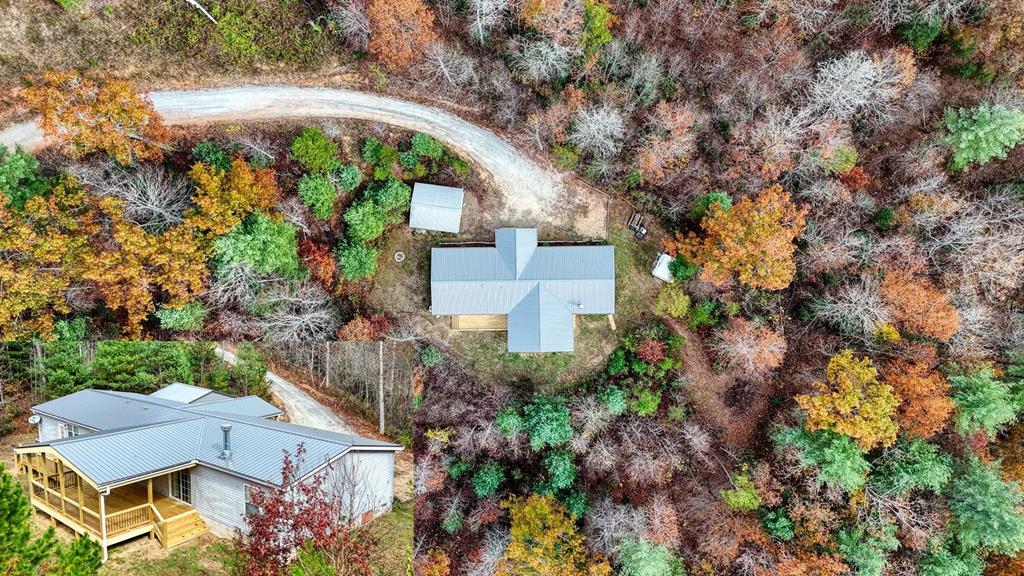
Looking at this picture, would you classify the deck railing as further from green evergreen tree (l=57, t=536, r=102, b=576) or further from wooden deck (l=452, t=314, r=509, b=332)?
wooden deck (l=452, t=314, r=509, b=332)

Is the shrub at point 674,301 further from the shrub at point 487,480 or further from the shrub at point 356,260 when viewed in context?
the shrub at point 356,260

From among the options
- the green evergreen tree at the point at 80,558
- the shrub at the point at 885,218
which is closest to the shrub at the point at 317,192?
the green evergreen tree at the point at 80,558

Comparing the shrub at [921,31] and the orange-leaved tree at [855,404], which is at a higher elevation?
the shrub at [921,31]

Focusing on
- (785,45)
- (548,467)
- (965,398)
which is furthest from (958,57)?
(548,467)

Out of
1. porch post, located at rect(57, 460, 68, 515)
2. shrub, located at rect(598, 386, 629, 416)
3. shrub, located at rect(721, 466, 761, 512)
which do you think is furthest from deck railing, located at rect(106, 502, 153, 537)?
shrub, located at rect(721, 466, 761, 512)

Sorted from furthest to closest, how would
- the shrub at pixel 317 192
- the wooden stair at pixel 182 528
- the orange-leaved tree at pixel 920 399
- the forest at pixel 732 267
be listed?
1. the shrub at pixel 317 192
2. the forest at pixel 732 267
3. the orange-leaved tree at pixel 920 399
4. the wooden stair at pixel 182 528

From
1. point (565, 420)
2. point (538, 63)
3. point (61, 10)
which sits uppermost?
point (61, 10)

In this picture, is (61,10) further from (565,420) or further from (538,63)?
(565,420)
